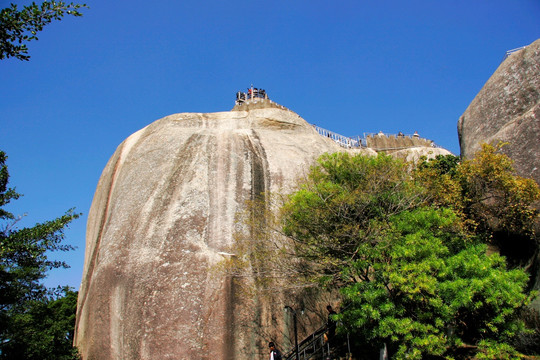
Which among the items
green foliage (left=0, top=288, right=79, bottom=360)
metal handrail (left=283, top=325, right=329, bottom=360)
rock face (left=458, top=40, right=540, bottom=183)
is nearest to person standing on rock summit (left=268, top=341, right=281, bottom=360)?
metal handrail (left=283, top=325, right=329, bottom=360)

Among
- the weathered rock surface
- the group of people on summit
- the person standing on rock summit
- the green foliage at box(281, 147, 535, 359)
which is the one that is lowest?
the person standing on rock summit

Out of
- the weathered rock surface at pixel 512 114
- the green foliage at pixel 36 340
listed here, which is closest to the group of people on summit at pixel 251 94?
the weathered rock surface at pixel 512 114

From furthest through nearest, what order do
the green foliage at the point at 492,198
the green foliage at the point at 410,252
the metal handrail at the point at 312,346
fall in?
the green foliage at the point at 492,198, the metal handrail at the point at 312,346, the green foliage at the point at 410,252

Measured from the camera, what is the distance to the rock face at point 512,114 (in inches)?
475

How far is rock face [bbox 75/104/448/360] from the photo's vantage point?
977cm

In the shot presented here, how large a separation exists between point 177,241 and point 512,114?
12294mm

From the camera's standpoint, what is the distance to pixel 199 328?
9680mm

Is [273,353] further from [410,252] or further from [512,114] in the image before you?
[512,114]

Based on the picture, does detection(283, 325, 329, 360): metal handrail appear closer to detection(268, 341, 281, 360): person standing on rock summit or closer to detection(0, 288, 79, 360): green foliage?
detection(268, 341, 281, 360): person standing on rock summit

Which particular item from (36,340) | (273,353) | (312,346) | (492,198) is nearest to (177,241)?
(273,353)

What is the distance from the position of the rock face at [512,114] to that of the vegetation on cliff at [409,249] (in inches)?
50.3

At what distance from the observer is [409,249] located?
8648 mm

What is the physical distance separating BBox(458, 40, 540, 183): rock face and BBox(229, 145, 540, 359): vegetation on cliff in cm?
128

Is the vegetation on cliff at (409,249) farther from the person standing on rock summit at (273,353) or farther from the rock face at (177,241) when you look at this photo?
the person standing on rock summit at (273,353)
